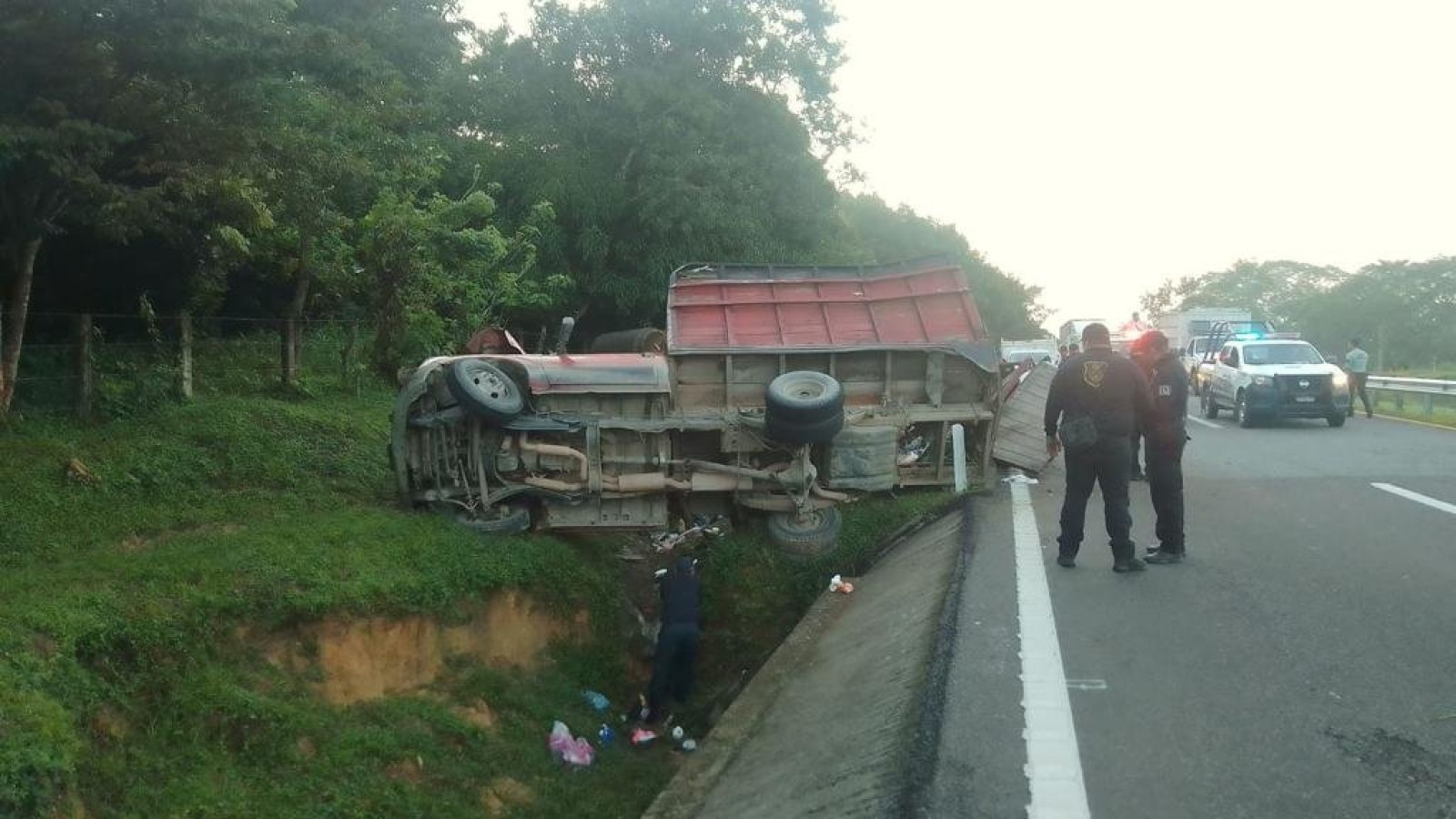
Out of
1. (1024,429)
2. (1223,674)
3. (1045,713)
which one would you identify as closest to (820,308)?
(1024,429)

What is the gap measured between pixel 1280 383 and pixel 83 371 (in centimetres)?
1857

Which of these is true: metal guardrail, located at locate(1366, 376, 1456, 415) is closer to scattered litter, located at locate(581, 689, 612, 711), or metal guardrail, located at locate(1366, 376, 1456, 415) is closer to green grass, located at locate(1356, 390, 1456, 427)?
green grass, located at locate(1356, 390, 1456, 427)

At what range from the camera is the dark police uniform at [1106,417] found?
8.08 m

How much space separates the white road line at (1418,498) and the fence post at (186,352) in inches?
515

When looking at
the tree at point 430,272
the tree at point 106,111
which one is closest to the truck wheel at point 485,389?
the tree at point 106,111

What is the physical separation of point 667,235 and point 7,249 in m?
14.0

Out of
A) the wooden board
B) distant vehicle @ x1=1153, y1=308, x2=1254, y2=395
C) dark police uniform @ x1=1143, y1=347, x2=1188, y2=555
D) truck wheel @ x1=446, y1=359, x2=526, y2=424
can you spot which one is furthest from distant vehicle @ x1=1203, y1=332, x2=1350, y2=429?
truck wheel @ x1=446, y1=359, x2=526, y2=424

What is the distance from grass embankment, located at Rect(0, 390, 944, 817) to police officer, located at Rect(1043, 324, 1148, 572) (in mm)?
3937

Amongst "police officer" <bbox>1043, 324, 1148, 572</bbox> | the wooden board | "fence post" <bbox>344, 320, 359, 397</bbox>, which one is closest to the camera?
"police officer" <bbox>1043, 324, 1148, 572</bbox>

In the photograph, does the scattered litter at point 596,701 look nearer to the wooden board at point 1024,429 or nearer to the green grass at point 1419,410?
the wooden board at point 1024,429

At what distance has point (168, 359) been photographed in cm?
1362

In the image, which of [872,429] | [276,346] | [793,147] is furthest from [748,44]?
[872,429]

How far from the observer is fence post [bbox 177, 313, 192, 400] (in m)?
13.6

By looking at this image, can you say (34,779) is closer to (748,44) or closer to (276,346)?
(276,346)
